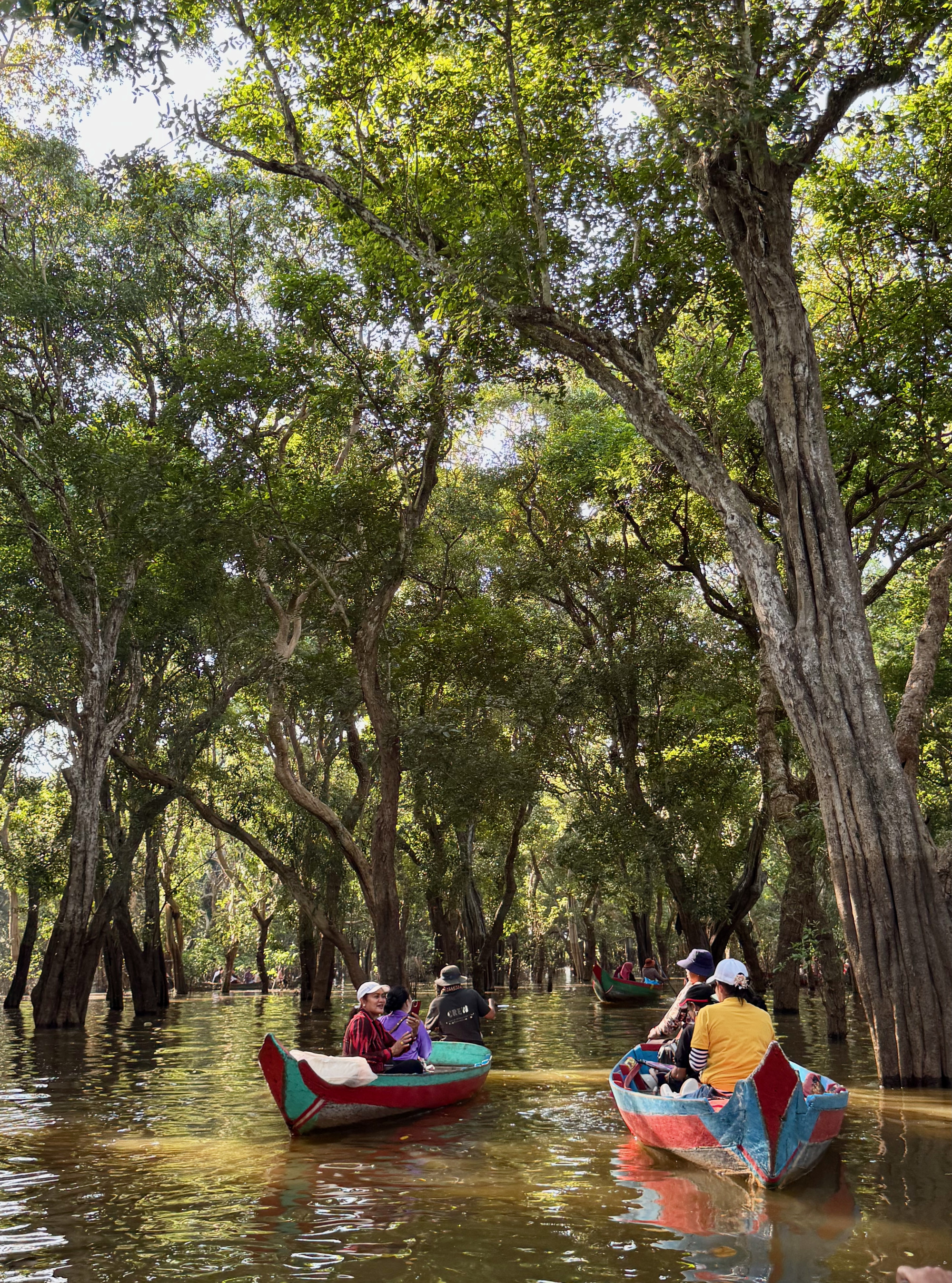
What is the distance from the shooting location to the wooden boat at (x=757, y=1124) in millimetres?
6336

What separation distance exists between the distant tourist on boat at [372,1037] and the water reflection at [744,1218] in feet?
9.73

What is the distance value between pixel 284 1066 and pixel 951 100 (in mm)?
15161

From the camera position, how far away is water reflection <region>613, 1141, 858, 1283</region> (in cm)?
514

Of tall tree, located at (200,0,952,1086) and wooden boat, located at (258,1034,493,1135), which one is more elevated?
tall tree, located at (200,0,952,1086)

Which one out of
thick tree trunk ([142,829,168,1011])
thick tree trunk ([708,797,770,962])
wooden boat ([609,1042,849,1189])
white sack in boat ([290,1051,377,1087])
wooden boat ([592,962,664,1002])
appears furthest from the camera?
wooden boat ([592,962,664,1002])

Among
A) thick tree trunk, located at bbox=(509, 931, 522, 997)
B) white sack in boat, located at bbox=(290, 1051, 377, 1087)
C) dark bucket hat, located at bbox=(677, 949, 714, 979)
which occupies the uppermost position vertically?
dark bucket hat, located at bbox=(677, 949, 714, 979)

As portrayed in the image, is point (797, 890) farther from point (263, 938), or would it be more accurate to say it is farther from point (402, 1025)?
point (263, 938)

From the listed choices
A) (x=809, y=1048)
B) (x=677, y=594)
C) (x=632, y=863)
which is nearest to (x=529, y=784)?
(x=632, y=863)

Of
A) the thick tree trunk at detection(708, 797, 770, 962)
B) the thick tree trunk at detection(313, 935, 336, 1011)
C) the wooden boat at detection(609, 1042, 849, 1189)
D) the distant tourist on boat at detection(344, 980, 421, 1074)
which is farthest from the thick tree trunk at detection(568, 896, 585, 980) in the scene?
the wooden boat at detection(609, 1042, 849, 1189)

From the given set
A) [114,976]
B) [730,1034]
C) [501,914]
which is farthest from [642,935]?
[730,1034]

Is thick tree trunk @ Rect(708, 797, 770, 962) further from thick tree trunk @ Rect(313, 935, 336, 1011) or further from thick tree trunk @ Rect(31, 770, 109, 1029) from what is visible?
thick tree trunk @ Rect(31, 770, 109, 1029)

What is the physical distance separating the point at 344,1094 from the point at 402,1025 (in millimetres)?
1608

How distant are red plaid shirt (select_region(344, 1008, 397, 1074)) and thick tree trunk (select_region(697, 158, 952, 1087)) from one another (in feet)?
17.0

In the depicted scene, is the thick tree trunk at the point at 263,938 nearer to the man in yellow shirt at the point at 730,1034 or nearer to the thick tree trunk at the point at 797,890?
the thick tree trunk at the point at 797,890
